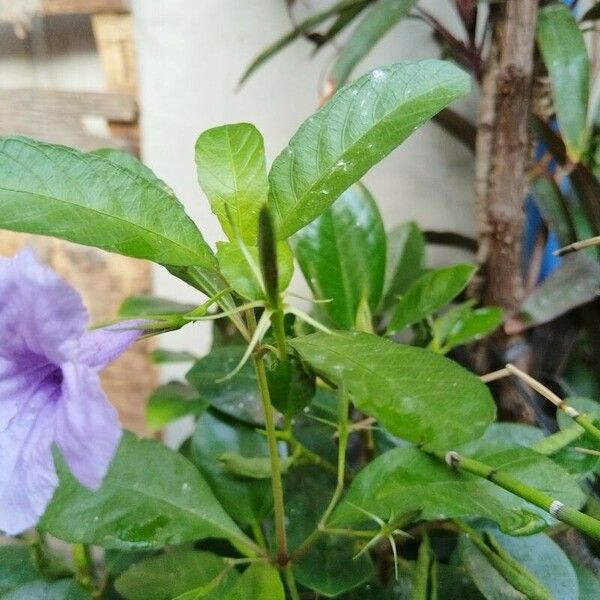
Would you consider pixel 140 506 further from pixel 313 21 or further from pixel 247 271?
pixel 313 21

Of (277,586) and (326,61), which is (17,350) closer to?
(277,586)

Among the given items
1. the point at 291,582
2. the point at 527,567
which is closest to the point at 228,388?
the point at 291,582

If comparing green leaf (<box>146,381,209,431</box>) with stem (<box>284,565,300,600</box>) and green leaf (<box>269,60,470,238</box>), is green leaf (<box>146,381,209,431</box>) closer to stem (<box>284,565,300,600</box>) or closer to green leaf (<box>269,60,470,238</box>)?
stem (<box>284,565,300,600</box>)

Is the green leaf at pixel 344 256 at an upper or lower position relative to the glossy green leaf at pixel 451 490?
upper

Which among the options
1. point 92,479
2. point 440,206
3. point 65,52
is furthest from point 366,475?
point 65,52

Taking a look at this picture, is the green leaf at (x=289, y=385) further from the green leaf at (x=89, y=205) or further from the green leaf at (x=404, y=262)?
the green leaf at (x=404, y=262)

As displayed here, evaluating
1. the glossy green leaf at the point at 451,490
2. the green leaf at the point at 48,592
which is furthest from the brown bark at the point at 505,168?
the green leaf at the point at 48,592
